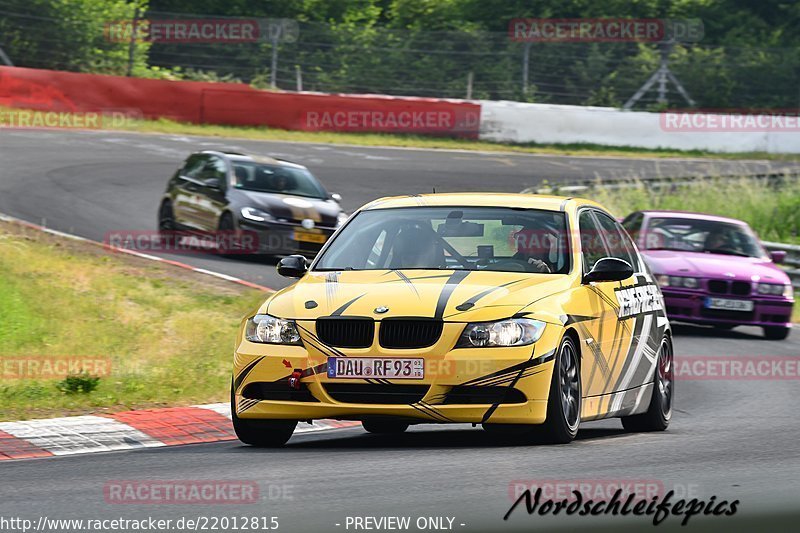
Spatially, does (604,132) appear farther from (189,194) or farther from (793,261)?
(189,194)

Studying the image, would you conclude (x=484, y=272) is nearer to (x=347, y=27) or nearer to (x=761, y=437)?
(x=761, y=437)

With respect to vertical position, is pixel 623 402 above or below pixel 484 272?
below

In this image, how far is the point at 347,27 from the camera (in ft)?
136

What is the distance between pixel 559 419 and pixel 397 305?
107 cm

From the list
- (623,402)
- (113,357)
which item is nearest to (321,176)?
(113,357)

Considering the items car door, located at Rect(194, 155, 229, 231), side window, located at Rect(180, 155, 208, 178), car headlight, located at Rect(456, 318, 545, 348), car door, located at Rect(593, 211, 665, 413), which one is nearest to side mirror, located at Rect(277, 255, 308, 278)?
car headlight, located at Rect(456, 318, 545, 348)

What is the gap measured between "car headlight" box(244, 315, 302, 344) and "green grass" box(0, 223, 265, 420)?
217cm

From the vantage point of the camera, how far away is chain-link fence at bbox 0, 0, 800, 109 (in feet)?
129

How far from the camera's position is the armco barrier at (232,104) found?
3578cm

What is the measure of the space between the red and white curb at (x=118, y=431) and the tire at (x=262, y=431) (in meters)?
0.64

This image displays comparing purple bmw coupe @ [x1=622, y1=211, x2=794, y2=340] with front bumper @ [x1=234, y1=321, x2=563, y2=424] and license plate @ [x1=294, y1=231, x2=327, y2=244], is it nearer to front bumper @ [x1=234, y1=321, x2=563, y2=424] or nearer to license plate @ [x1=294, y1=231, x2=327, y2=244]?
license plate @ [x1=294, y1=231, x2=327, y2=244]

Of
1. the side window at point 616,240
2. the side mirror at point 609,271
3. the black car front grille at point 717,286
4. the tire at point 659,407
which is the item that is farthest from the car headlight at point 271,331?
the black car front grille at point 717,286

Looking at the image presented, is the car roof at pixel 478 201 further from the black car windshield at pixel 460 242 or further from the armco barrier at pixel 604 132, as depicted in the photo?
the armco barrier at pixel 604 132

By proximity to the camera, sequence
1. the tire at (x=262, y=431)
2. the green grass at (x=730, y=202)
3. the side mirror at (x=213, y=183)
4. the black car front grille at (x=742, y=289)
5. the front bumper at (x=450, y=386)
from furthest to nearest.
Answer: the green grass at (x=730, y=202) → the side mirror at (x=213, y=183) → the black car front grille at (x=742, y=289) → the tire at (x=262, y=431) → the front bumper at (x=450, y=386)
